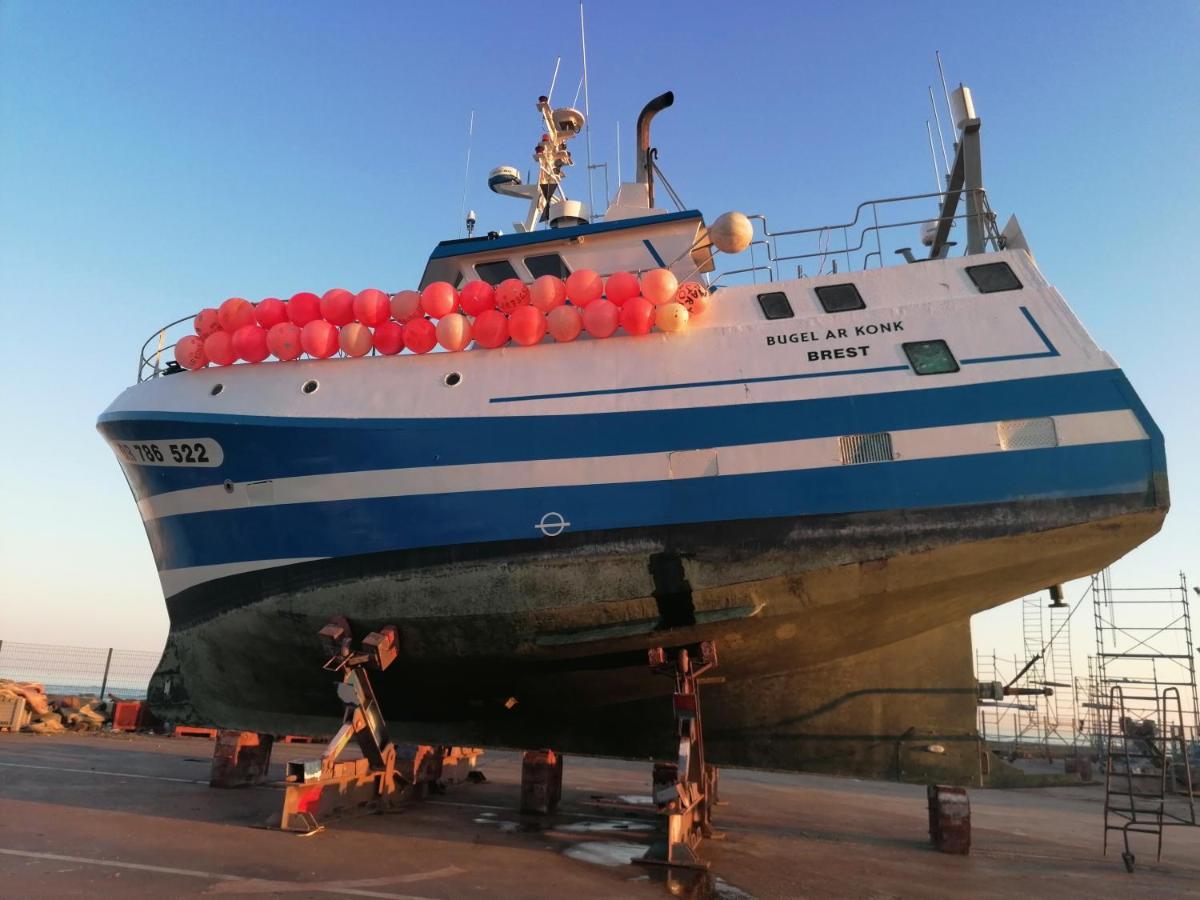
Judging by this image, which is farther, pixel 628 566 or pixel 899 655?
pixel 899 655

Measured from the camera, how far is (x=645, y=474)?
8.77 meters

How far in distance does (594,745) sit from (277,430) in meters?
6.10

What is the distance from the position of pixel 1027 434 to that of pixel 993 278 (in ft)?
7.09

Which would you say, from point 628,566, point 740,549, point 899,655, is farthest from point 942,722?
point 628,566

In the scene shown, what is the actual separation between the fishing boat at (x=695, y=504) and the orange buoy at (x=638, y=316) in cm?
22

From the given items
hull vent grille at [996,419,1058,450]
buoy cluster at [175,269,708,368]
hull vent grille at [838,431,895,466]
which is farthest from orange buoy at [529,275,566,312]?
hull vent grille at [996,419,1058,450]

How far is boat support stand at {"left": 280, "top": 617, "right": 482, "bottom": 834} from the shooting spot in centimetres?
867

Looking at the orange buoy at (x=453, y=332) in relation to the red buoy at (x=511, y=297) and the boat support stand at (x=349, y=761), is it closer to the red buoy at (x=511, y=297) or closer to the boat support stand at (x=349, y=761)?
the red buoy at (x=511, y=297)

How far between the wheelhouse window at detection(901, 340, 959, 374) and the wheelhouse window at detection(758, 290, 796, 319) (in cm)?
150

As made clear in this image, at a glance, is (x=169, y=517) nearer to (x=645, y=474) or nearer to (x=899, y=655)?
A: (x=645, y=474)

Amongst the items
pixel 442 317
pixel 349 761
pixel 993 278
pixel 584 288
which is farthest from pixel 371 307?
pixel 993 278

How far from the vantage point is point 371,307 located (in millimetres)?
10055

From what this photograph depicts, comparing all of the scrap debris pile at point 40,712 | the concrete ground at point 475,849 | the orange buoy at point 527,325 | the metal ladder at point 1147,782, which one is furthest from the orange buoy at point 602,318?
the scrap debris pile at point 40,712

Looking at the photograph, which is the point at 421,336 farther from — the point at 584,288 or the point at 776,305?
the point at 776,305
